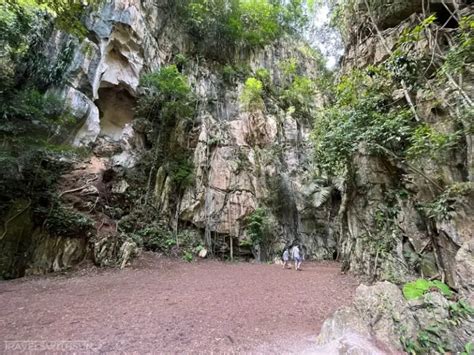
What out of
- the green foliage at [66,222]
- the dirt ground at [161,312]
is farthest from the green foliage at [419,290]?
the green foliage at [66,222]

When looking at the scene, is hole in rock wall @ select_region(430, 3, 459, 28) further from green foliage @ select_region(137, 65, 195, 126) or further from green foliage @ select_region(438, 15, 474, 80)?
green foliage @ select_region(137, 65, 195, 126)

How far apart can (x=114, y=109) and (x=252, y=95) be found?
8.77m

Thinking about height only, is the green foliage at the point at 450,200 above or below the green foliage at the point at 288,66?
below

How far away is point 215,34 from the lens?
16.5 metres

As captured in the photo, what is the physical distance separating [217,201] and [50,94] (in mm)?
8142

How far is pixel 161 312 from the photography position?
14.0 ft

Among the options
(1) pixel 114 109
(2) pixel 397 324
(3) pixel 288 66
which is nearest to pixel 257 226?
(2) pixel 397 324

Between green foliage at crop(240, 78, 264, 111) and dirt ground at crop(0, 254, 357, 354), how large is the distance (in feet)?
39.6

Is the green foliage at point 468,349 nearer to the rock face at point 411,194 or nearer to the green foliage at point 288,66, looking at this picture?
the rock face at point 411,194

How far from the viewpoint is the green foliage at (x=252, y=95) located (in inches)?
617

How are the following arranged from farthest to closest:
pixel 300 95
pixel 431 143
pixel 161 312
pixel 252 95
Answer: pixel 300 95
pixel 252 95
pixel 431 143
pixel 161 312

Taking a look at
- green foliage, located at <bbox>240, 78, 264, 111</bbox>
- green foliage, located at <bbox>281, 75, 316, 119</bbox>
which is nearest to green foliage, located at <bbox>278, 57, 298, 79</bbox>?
green foliage, located at <bbox>281, 75, 316, 119</bbox>

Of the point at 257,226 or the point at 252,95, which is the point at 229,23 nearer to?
the point at 252,95

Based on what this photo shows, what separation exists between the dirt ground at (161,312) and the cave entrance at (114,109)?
780 centimetres
